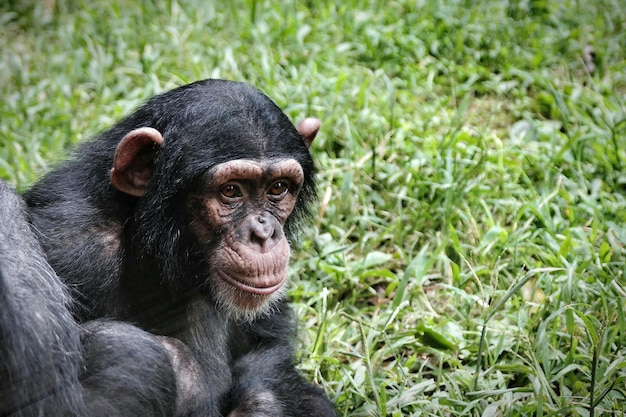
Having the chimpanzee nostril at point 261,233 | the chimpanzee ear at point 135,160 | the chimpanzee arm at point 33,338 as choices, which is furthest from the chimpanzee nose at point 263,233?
the chimpanzee arm at point 33,338

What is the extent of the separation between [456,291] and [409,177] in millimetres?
1163

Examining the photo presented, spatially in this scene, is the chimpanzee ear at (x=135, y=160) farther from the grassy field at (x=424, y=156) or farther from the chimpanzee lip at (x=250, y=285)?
the grassy field at (x=424, y=156)

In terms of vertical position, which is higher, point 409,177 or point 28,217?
point 28,217

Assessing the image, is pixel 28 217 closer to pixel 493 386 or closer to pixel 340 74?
Answer: pixel 493 386

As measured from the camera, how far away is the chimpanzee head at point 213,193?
387cm

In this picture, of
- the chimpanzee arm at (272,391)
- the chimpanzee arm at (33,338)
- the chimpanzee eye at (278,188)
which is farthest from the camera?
the chimpanzee eye at (278,188)

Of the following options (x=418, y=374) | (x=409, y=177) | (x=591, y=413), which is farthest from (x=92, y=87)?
(x=591, y=413)

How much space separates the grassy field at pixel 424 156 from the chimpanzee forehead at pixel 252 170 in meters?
0.95

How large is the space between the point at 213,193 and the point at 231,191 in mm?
89

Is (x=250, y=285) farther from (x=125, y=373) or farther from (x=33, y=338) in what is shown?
(x=33, y=338)

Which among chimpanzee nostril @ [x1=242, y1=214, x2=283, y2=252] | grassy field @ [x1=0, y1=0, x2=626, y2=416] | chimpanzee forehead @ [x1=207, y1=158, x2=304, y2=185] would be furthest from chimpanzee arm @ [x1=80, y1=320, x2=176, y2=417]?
grassy field @ [x1=0, y1=0, x2=626, y2=416]

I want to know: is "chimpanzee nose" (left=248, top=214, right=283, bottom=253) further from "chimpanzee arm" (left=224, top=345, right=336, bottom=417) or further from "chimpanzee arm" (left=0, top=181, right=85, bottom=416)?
"chimpanzee arm" (left=0, top=181, right=85, bottom=416)

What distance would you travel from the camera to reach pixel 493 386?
4.18 m

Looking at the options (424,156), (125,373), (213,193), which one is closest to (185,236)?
(213,193)
